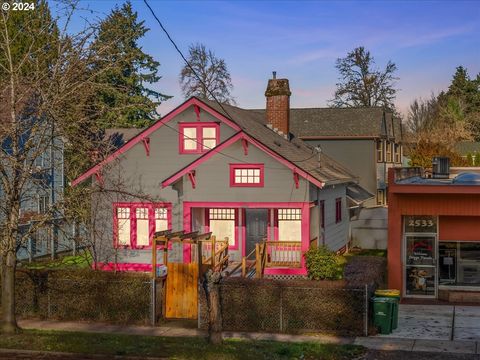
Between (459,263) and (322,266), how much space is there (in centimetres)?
481

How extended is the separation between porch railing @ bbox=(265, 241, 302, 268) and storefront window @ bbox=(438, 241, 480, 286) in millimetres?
5514

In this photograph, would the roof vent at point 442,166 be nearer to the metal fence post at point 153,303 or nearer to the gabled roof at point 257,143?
the gabled roof at point 257,143

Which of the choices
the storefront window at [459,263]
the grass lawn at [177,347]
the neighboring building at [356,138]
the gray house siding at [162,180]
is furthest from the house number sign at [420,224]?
the neighboring building at [356,138]

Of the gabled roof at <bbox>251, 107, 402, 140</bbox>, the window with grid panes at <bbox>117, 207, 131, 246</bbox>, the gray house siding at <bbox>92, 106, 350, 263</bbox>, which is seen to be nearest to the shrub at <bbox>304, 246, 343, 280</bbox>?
the gray house siding at <bbox>92, 106, 350, 263</bbox>

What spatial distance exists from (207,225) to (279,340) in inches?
470

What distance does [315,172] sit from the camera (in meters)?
26.9

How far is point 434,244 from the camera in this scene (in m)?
22.4

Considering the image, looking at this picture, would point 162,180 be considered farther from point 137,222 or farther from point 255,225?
point 255,225

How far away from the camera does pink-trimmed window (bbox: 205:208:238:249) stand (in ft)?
91.9

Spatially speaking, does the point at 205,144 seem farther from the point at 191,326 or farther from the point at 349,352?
the point at 349,352

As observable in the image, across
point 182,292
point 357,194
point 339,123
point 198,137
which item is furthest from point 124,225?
point 339,123

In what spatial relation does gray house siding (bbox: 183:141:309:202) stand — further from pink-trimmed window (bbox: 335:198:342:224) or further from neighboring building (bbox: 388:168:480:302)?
pink-trimmed window (bbox: 335:198:342:224)

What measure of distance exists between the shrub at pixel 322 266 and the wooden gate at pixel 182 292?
585 cm

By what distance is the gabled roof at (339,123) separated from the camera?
4206 centimetres
